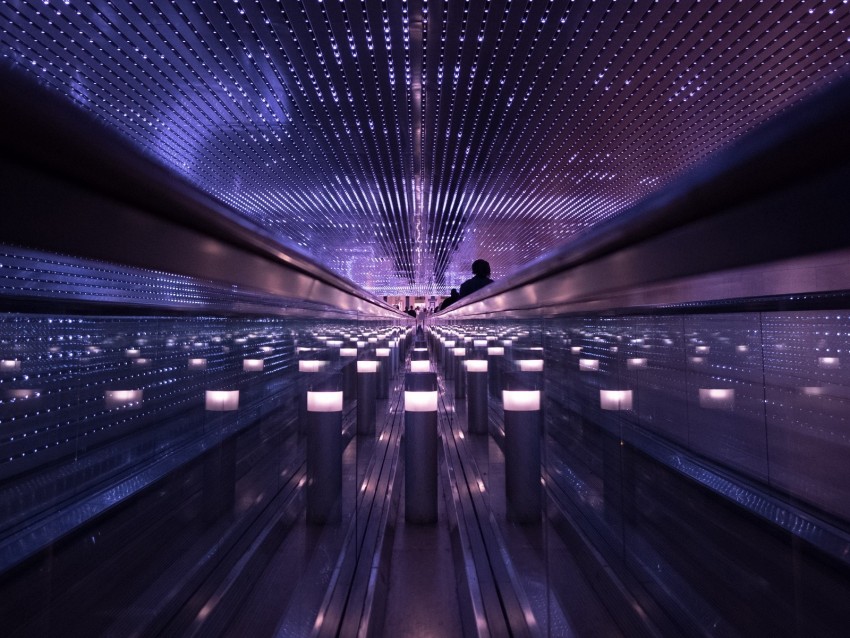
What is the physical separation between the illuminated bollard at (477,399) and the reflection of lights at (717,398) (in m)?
2.71

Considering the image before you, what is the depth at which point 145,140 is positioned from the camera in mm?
5438

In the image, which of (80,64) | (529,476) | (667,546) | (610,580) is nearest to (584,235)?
(667,546)

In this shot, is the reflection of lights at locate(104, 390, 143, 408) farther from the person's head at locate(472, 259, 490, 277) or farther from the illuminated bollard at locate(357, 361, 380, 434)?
the person's head at locate(472, 259, 490, 277)

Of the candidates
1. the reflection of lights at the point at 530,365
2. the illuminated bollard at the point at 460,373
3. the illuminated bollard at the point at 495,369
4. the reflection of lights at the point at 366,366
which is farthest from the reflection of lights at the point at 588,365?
the illuminated bollard at the point at 460,373

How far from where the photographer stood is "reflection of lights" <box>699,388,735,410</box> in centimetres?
264

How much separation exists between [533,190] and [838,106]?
7170mm

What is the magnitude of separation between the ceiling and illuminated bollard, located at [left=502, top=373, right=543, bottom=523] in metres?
1.06

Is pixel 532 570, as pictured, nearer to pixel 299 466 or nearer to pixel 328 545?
pixel 328 545

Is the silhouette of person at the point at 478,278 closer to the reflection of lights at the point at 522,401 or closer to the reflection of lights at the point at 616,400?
the reflection of lights at the point at 522,401

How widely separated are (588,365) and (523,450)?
0.96 m

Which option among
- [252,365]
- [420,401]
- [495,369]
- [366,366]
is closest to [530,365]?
[420,401]

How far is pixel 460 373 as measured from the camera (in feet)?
27.0

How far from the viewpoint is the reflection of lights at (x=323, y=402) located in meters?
3.44

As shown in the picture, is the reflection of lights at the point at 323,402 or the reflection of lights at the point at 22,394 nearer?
the reflection of lights at the point at 22,394
